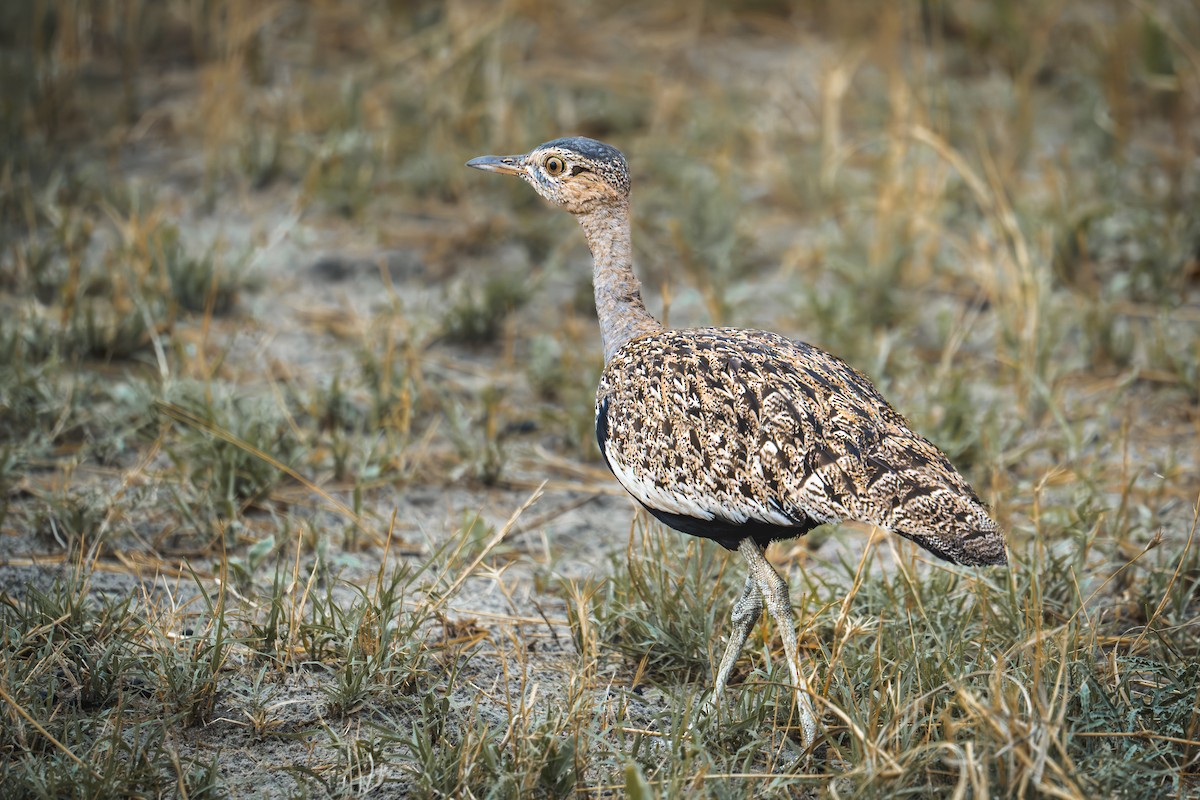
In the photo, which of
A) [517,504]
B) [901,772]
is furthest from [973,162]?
[901,772]

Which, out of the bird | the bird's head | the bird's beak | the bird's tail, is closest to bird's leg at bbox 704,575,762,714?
the bird

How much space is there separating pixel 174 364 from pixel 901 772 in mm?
3272

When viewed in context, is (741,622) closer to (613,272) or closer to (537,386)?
(613,272)

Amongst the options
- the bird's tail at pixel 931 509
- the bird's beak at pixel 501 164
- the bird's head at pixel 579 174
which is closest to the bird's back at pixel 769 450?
the bird's tail at pixel 931 509

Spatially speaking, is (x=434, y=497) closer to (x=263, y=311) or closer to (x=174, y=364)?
(x=174, y=364)

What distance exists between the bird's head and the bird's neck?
0.04m

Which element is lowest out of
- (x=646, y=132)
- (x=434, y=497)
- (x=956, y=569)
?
(x=434, y=497)

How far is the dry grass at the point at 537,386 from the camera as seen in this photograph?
2.93 m

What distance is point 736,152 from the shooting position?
6.93m

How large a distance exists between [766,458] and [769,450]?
0.07 ft

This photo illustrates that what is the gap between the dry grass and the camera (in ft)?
9.61

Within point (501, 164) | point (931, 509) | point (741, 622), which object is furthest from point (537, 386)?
point (931, 509)

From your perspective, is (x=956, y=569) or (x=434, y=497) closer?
(x=956, y=569)

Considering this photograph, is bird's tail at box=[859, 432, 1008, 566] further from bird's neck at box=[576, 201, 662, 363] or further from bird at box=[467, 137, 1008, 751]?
bird's neck at box=[576, 201, 662, 363]
